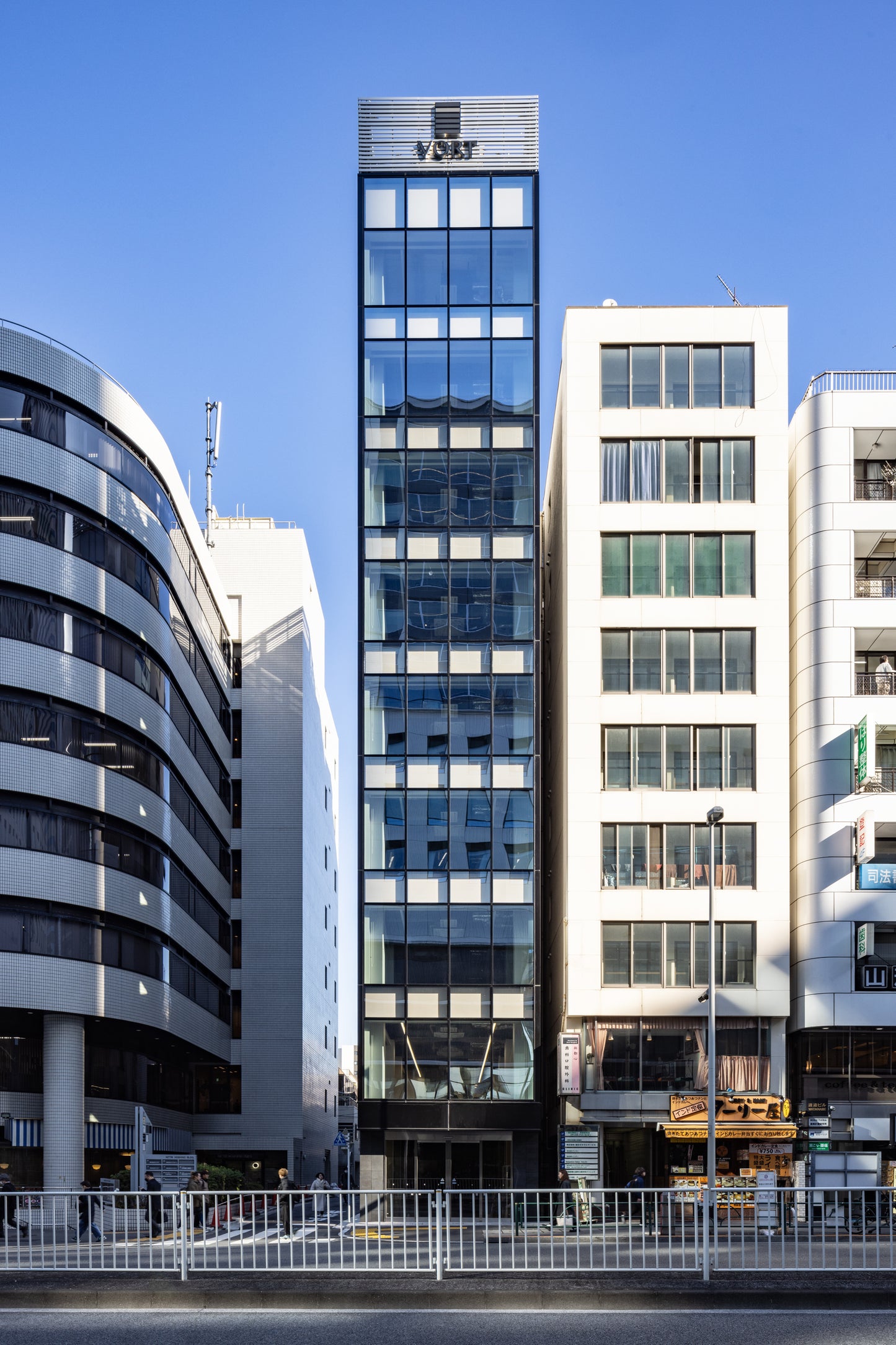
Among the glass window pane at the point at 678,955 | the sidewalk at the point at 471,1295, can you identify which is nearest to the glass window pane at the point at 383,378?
the glass window pane at the point at 678,955

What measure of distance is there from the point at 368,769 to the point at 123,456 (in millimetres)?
14752

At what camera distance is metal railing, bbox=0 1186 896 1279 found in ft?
67.9

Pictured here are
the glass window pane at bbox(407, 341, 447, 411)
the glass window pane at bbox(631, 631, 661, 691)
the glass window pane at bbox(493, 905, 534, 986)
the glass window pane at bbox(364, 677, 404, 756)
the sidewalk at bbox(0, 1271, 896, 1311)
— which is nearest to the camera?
the sidewalk at bbox(0, 1271, 896, 1311)

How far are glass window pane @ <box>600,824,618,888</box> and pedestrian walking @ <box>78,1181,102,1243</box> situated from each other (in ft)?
82.9

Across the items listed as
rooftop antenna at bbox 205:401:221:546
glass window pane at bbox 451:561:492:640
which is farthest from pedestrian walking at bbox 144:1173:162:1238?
rooftop antenna at bbox 205:401:221:546

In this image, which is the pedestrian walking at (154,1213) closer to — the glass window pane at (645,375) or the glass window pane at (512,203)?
the glass window pane at (645,375)

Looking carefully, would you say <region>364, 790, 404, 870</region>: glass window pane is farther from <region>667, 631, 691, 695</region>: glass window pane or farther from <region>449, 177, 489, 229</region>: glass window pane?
<region>449, 177, 489, 229</region>: glass window pane

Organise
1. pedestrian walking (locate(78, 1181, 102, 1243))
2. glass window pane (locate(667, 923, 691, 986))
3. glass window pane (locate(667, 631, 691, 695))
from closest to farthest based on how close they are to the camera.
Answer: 1. pedestrian walking (locate(78, 1181, 102, 1243))
2. glass window pane (locate(667, 923, 691, 986))
3. glass window pane (locate(667, 631, 691, 695))

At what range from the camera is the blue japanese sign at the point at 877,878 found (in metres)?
46.0

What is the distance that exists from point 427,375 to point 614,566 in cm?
901

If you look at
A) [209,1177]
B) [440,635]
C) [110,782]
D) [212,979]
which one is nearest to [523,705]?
[440,635]

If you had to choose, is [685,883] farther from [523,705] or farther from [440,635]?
[440,635]

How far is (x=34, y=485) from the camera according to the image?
5019 centimetres

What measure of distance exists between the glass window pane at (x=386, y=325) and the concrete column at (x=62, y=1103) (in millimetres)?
24406
